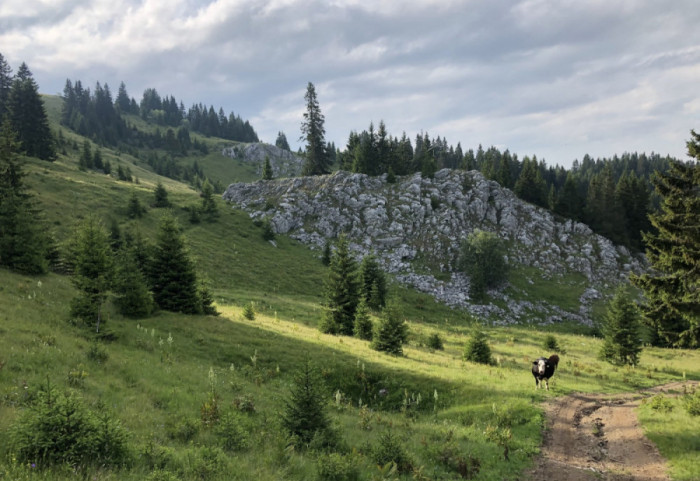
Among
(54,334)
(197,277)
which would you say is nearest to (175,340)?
(54,334)

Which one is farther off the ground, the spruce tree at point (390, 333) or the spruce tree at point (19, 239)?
the spruce tree at point (19, 239)

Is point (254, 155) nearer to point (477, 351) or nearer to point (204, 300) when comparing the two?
point (204, 300)

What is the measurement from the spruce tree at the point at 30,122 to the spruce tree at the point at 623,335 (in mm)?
107922

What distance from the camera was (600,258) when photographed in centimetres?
7300

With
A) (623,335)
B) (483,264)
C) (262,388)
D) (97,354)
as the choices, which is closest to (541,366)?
(262,388)

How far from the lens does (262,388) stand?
53.5 feet

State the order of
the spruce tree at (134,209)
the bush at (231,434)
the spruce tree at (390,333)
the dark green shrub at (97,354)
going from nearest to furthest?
1. the bush at (231,434)
2. the dark green shrub at (97,354)
3. the spruce tree at (390,333)
4. the spruce tree at (134,209)

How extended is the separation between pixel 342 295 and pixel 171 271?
50.0 feet

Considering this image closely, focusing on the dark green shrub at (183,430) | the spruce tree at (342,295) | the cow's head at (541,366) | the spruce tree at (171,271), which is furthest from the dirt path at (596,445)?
the spruce tree at (171,271)

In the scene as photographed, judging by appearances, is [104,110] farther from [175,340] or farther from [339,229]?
[175,340]

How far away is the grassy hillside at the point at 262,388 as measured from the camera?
329 inches

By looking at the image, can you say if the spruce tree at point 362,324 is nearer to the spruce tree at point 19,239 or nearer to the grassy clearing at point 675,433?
the grassy clearing at point 675,433

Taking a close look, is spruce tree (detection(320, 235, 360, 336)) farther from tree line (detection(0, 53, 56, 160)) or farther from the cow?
tree line (detection(0, 53, 56, 160))

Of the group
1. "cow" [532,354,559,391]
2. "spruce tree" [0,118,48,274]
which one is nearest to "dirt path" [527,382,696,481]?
"cow" [532,354,559,391]
